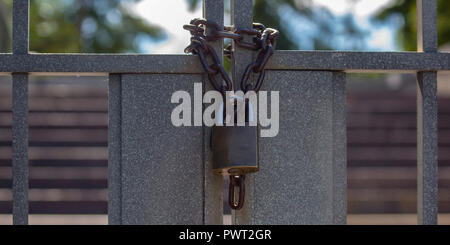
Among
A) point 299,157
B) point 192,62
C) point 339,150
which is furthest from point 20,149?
point 339,150

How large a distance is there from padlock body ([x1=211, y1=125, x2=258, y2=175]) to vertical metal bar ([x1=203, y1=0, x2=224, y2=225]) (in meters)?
0.07

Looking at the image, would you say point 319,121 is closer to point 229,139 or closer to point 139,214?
point 229,139

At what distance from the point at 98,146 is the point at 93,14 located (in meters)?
6.06

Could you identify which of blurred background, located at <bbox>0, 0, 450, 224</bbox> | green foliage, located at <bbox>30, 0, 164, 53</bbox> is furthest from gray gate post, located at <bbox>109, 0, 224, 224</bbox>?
green foliage, located at <bbox>30, 0, 164, 53</bbox>

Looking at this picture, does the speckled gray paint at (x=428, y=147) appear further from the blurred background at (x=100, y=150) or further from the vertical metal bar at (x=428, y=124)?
the blurred background at (x=100, y=150)

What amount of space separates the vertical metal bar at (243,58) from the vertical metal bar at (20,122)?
514 millimetres

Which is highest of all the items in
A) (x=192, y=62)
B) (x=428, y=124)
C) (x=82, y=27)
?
(x=82, y=27)

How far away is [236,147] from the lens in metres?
1.13

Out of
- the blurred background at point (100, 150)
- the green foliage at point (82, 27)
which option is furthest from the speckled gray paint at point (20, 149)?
the green foliage at point (82, 27)

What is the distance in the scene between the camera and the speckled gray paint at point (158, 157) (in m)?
1.23

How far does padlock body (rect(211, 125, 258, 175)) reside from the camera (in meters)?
1.12

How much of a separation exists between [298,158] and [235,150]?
21cm

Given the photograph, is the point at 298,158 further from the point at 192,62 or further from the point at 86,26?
the point at 86,26
